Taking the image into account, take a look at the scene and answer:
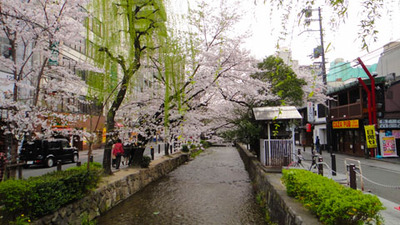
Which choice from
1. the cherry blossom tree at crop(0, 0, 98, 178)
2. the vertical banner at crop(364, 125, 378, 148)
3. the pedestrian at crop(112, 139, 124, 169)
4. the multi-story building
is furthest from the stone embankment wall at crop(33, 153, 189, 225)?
the vertical banner at crop(364, 125, 378, 148)

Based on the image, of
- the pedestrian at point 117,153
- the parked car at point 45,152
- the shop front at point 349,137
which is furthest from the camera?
the shop front at point 349,137

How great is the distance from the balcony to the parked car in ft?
79.3

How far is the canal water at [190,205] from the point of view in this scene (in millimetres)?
7066

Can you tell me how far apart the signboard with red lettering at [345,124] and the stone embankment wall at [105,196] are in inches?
755

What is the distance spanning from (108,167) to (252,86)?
8.30 metres

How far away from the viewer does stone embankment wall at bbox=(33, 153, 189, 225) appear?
535 cm

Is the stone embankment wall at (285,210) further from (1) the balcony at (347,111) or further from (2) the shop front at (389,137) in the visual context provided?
(1) the balcony at (347,111)

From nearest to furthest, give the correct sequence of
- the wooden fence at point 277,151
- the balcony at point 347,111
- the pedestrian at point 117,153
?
the wooden fence at point 277,151, the pedestrian at point 117,153, the balcony at point 347,111

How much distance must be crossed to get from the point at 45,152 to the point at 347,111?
85.9ft

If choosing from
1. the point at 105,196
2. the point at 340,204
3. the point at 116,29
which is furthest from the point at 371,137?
the point at 116,29

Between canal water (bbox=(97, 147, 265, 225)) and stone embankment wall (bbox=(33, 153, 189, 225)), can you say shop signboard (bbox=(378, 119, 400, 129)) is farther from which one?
stone embankment wall (bbox=(33, 153, 189, 225))

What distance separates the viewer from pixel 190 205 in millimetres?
8406

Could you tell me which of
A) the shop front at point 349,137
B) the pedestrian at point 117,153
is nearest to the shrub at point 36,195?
the pedestrian at point 117,153

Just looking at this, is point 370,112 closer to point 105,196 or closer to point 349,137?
point 349,137
